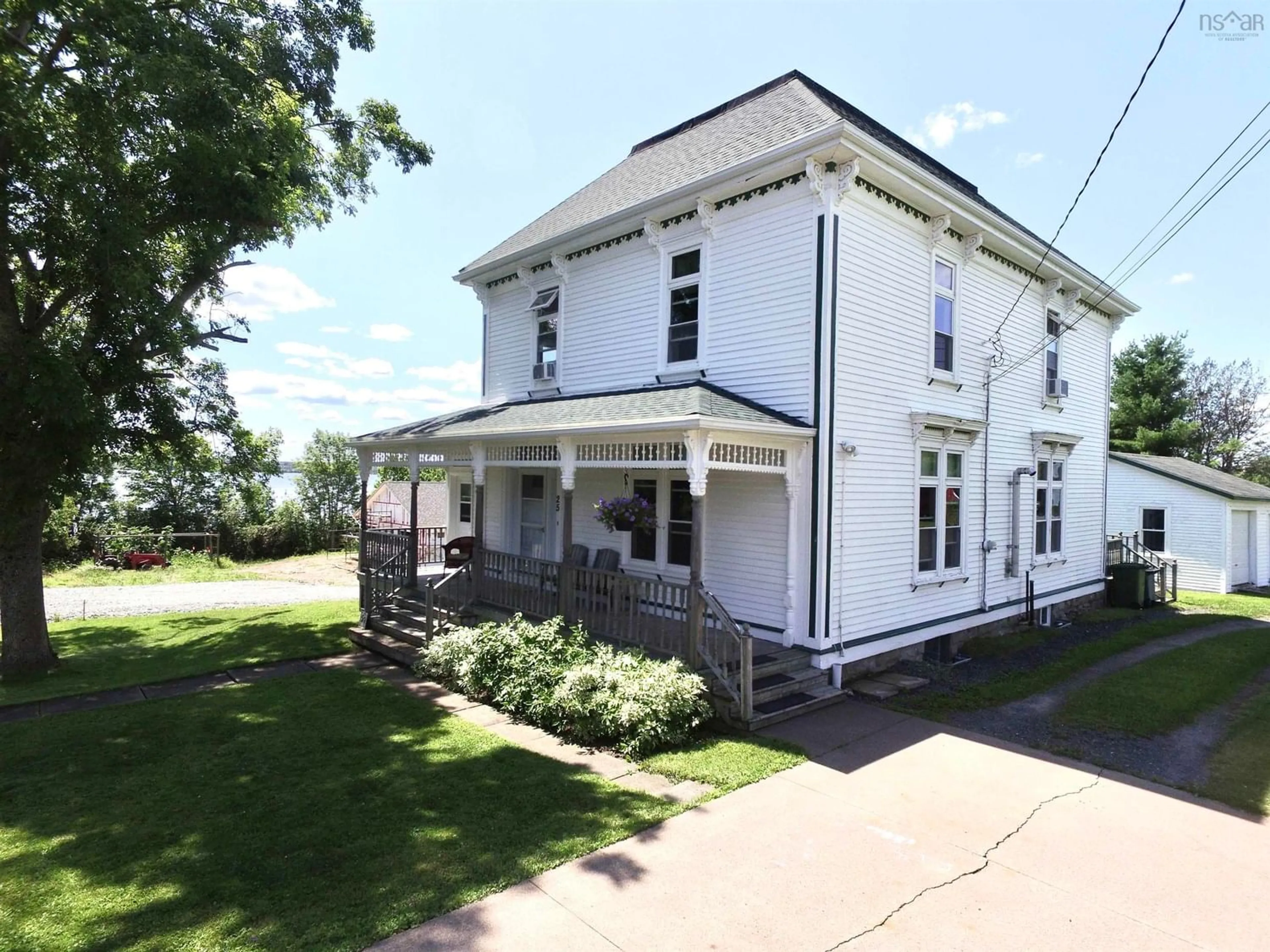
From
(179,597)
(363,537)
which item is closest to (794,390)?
(363,537)

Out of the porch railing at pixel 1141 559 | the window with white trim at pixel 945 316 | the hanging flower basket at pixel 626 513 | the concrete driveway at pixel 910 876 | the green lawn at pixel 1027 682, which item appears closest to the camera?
the concrete driveway at pixel 910 876

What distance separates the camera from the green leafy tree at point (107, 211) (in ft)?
26.5

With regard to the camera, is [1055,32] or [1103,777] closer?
[1103,777]

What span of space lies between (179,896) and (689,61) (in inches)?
490

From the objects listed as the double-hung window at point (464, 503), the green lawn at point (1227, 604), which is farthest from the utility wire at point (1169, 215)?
the double-hung window at point (464, 503)

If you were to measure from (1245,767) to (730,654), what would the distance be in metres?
5.17

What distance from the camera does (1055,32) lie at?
7898 millimetres

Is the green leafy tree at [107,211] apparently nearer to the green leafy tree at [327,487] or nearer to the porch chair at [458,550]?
the porch chair at [458,550]

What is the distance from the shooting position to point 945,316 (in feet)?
34.6

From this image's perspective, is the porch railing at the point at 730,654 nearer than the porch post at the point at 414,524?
Yes

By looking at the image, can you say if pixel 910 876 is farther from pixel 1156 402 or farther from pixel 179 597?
pixel 1156 402

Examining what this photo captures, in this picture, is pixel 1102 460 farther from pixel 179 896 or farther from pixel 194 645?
pixel 194 645

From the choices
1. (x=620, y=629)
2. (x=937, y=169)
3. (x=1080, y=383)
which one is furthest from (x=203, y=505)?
(x=1080, y=383)

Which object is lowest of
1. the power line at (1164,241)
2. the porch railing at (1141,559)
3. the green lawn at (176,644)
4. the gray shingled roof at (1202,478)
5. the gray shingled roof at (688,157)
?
the green lawn at (176,644)
